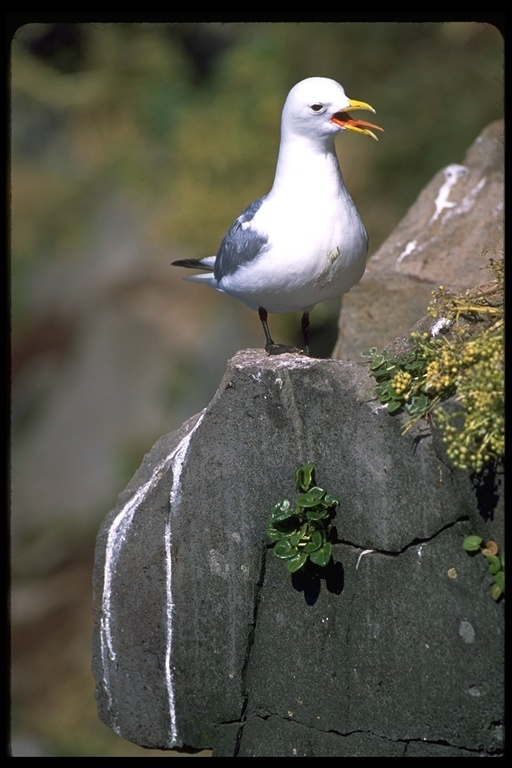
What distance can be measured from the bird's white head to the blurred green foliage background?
10.0ft

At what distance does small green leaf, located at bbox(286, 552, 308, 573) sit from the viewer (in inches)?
120

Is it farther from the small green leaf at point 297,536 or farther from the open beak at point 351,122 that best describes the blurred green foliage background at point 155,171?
the small green leaf at point 297,536

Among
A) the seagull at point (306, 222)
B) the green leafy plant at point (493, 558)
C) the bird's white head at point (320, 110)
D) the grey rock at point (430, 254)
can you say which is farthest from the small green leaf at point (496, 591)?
the grey rock at point (430, 254)

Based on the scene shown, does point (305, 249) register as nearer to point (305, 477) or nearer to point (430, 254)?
point (305, 477)

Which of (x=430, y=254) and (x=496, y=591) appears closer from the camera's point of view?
(x=496, y=591)

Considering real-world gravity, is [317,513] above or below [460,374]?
below

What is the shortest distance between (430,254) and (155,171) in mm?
5137

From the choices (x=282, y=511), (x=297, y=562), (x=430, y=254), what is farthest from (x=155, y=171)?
(x=297, y=562)

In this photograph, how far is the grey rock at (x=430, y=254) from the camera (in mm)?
4574

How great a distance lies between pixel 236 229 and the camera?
3.56 m

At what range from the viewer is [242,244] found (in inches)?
136

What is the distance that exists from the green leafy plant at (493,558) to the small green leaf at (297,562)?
47cm

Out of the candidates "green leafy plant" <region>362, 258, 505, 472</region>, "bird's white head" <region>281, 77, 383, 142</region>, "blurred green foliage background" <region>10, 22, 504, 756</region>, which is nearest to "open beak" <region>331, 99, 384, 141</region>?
"bird's white head" <region>281, 77, 383, 142</region>

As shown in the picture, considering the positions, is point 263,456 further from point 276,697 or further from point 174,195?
point 174,195
